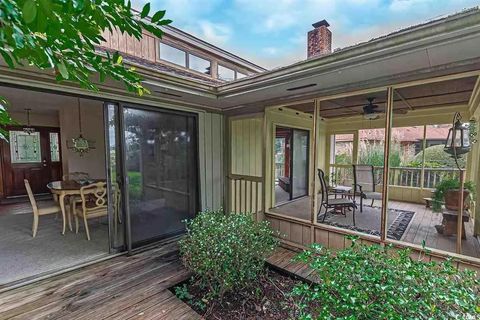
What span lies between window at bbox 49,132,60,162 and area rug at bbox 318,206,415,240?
7.87 metres

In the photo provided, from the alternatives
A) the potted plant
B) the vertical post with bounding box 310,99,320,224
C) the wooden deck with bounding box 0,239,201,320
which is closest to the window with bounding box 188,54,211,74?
the vertical post with bounding box 310,99,320,224

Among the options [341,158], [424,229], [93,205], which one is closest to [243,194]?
[93,205]

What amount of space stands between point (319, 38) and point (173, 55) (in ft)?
13.6

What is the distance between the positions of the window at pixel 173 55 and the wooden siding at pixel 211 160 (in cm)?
335

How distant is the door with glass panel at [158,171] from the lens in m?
3.36

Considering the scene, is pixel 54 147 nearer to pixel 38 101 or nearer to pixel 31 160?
pixel 31 160

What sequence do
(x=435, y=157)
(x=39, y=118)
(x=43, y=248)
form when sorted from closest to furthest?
1. (x=43, y=248)
2. (x=435, y=157)
3. (x=39, y=118)

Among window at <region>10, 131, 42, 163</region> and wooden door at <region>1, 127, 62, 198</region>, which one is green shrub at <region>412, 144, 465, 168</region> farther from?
window at <region>10, 131, 42, 163</region>

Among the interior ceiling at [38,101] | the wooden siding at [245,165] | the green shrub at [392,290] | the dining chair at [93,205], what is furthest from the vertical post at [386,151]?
the interior ceiling at [38,101]

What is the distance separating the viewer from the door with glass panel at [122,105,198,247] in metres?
3.36

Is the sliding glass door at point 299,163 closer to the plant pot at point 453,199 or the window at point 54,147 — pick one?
the plant pot at point 453,199

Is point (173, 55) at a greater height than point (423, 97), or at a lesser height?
greater

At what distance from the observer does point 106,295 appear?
2414mm

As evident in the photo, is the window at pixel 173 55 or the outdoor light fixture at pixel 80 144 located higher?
the window at pixel 173 55
